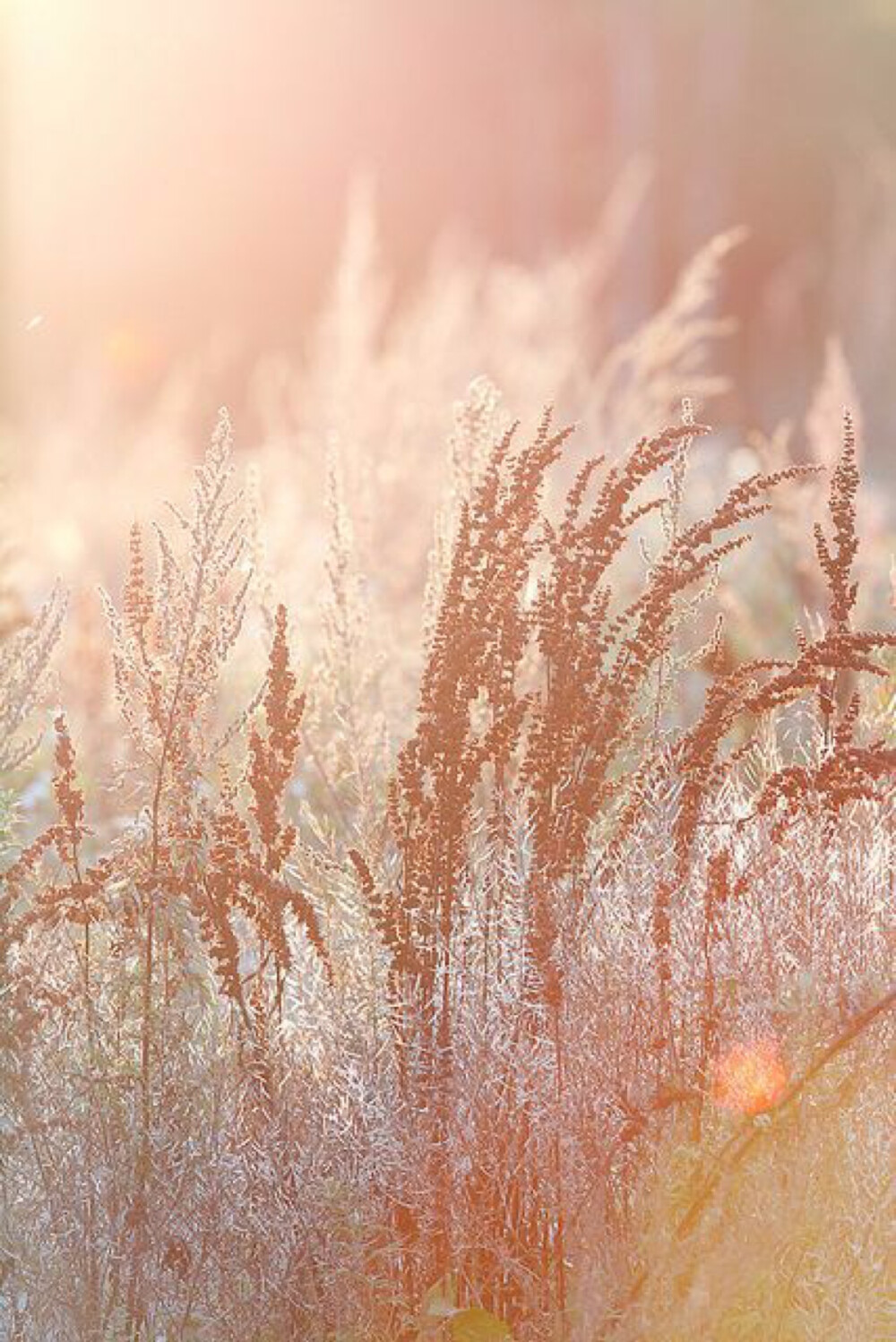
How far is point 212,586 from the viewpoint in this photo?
281cm

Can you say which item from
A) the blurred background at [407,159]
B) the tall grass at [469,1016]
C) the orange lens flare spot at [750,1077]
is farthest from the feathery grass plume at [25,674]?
the blurred background at [407,159]

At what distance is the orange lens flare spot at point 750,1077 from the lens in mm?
2730

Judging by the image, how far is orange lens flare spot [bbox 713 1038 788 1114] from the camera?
2.73 meters

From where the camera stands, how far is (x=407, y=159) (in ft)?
82.8

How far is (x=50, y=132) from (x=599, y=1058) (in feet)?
68.2

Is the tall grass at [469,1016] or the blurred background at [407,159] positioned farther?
the blurred background at [407,159]

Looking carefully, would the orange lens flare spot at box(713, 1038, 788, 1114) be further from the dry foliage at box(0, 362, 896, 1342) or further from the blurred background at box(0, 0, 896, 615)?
the blurred background at box(0, 0, 896, 615)

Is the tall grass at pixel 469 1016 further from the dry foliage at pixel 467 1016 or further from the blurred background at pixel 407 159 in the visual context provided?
the blurred background at pixel 407 159

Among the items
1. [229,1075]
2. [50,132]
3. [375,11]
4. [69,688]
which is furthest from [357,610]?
[375,11]

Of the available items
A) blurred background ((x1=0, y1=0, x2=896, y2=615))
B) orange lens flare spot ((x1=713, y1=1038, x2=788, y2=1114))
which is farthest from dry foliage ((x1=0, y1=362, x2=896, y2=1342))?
blurred background ((x1=0, y1=0, x2=896, y2=615))

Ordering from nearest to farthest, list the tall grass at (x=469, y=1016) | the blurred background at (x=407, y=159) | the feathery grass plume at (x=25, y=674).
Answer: the tall grass at (x=469, y=1016)
the feathery grass plume at (x=25, y=674)
the blurred background at (x=407, y=159)

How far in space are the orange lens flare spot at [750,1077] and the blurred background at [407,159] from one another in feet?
54.8

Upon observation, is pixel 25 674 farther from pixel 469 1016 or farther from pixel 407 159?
pixel 407 159

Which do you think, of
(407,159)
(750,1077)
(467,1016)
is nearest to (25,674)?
(467,1016)
